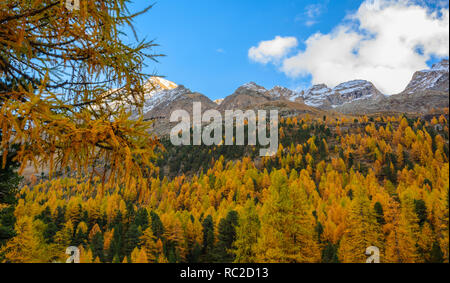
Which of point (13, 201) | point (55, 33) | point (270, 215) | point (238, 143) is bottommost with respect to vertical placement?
point (270, 215)

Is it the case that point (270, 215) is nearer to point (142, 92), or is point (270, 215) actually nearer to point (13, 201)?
point (142, 92)

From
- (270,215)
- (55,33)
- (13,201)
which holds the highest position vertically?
(55,33)

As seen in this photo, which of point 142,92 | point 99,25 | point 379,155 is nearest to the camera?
point 99,25

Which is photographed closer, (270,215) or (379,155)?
(270,215)

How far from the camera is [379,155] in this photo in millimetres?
88000

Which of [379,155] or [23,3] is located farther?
[379,155]

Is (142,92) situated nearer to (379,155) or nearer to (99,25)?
(99,25)

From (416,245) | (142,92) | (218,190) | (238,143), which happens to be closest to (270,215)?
(142,92)

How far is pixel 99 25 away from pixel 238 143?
12471 cm

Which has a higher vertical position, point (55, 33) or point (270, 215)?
point (55, 33)
